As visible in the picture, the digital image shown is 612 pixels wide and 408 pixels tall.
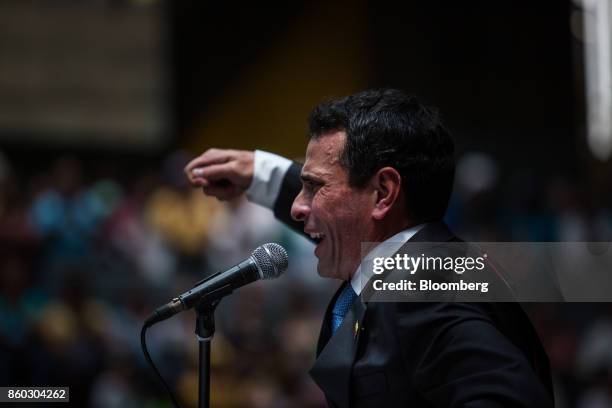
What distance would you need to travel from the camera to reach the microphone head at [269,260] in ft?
7.08

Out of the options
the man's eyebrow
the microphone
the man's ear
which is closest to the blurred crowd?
the microphone

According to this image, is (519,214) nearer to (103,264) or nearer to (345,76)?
(345,76)

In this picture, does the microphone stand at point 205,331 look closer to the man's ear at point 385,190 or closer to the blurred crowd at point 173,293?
the man's ear at point 385,190

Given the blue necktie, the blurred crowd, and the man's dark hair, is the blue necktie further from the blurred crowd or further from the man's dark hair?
the blurred crowd

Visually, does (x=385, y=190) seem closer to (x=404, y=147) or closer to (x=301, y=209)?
(x=404, y=147)

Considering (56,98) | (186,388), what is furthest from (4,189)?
(56,98)

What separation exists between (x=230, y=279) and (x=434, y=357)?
496 millimetres

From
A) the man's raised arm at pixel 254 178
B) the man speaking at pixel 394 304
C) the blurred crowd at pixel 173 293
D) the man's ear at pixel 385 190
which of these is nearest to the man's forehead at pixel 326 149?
the man speaking at pixel 394 304

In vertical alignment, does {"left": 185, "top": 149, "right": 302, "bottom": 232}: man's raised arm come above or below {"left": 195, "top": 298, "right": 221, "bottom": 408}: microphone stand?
above

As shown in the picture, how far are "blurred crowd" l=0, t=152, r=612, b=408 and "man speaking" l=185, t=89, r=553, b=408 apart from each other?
11.3 ft

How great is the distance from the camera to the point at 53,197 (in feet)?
23.1

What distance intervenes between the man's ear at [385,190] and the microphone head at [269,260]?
0.76 feet

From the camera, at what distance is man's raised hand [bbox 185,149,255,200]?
2668 mm

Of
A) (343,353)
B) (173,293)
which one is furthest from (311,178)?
(173,293)
